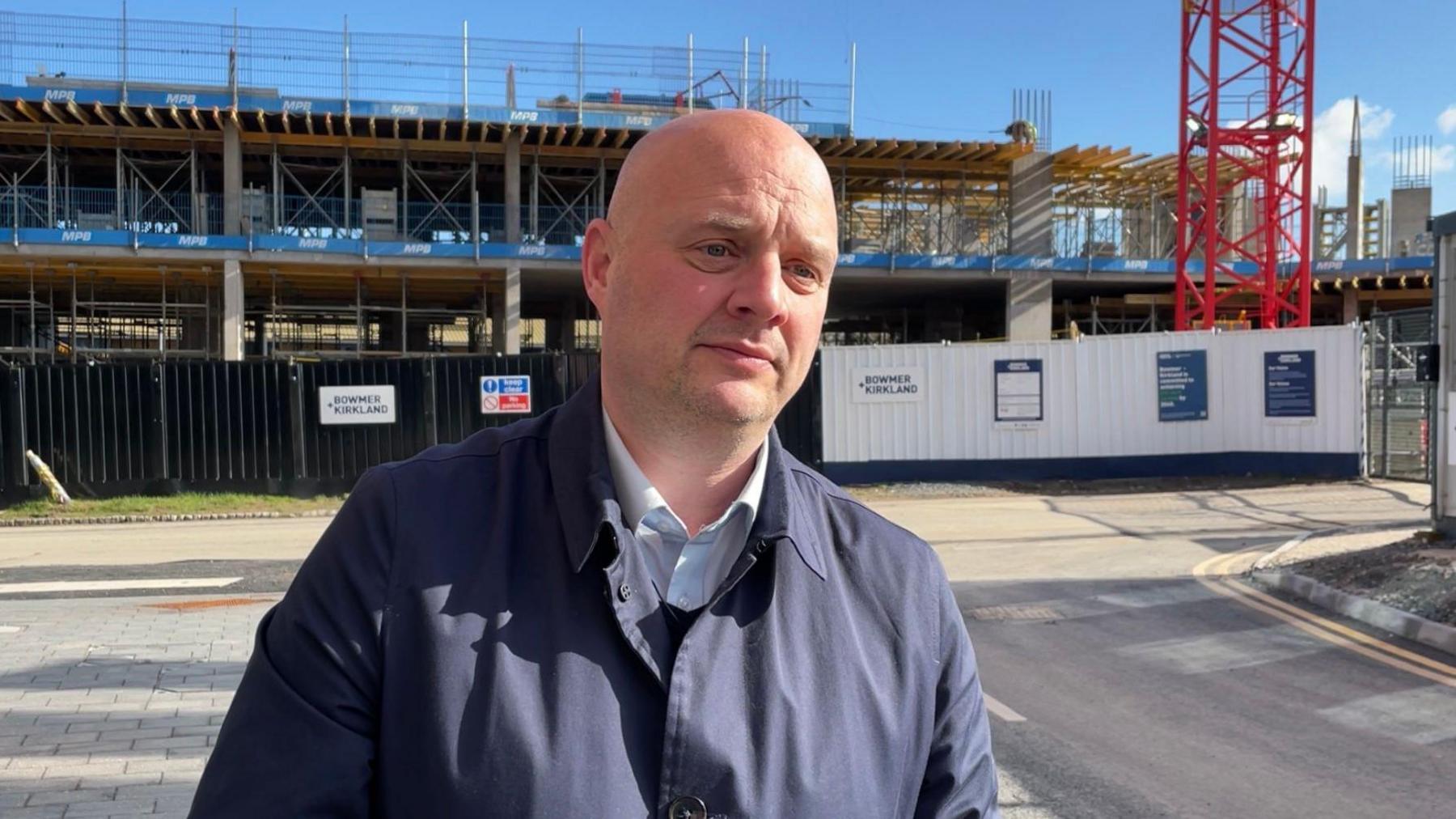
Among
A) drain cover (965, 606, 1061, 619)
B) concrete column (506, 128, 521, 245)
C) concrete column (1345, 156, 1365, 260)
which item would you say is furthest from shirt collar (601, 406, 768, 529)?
concrete column (1345, 156, 1365, 260)

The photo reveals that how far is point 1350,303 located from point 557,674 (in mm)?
41470

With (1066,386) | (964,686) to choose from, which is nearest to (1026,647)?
(964,686)

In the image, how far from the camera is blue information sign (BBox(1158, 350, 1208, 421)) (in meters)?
18.8

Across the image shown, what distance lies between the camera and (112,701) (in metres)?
5.79

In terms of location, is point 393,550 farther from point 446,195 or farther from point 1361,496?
point 446,195

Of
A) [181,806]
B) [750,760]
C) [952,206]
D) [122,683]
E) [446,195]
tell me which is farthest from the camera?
[952,206]

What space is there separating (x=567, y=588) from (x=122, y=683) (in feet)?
18.7

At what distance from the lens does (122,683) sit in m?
6.13

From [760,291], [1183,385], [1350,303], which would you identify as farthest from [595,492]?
[1350,303]

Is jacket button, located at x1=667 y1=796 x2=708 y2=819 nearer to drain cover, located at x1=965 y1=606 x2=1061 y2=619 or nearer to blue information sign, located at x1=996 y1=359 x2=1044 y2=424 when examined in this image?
drain cover, located at x1=965 y1=606 x2=1061 y2=619

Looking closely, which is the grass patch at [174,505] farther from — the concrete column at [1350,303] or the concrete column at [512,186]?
the concrete column at [1350,303]

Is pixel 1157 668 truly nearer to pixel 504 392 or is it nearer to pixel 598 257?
pixel 598 257

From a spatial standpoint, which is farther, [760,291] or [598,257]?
[598,257]

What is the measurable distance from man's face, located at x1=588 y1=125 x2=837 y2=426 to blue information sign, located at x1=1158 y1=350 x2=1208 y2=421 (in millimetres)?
18650
